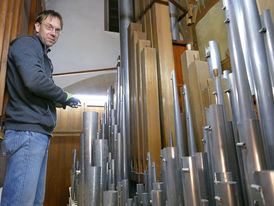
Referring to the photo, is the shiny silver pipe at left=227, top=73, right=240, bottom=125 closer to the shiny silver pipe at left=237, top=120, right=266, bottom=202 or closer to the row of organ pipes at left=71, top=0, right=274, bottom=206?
the row of organ pipes at left=71, top=0, right=274, bottom=206

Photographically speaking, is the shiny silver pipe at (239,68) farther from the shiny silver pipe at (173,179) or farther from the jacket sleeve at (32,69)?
the jacket sleeve at (32,69)

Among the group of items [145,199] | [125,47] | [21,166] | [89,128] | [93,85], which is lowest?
[145,199]

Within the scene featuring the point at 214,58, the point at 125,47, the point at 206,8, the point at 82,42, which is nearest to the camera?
the point at 214,58

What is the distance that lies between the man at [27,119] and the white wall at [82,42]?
2748mm

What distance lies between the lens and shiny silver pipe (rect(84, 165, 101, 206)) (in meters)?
0.81

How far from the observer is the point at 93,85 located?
3730mm

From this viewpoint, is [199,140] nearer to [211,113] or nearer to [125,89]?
[211,113]

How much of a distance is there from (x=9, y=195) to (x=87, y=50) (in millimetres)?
3361

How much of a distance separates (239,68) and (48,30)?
2.89 ft

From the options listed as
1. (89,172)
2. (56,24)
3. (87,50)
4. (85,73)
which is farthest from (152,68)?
(87,50)

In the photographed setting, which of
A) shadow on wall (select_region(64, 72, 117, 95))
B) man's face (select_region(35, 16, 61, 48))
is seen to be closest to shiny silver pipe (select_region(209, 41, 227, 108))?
man's face (select_region(35, 16, 61, 48))

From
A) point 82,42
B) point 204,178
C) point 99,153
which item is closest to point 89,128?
point 99,153

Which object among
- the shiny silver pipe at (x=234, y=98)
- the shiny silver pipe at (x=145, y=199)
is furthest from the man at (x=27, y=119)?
the shiny silver pipe at (x=234, y=98)

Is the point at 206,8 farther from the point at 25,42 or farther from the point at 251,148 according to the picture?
the point at 251,148
